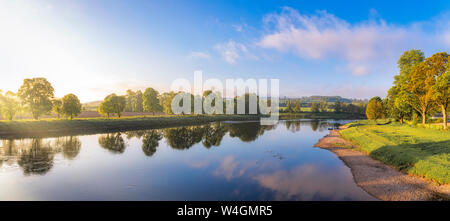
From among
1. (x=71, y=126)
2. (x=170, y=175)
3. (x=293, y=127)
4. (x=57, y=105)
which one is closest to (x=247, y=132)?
(x=293, y=127)

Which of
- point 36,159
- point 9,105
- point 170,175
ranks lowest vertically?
point 170,175

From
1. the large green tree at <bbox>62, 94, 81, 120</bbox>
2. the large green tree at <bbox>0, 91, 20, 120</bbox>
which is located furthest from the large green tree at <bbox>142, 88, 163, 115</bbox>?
the large green tree at <bbox>0, 91, 20, 120</bbox>

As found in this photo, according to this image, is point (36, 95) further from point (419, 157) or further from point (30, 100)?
point (419, 157)

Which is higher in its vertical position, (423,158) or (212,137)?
(423,158)

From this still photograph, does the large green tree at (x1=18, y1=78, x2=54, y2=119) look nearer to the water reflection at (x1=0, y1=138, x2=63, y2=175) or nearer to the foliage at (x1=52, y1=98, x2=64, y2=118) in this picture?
the foliage at (x1=52, y1=98, x2=64, y2=118)

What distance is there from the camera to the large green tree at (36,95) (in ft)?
175

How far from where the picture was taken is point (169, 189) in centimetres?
1645

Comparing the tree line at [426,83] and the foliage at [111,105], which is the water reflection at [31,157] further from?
the tree line at [426,83]

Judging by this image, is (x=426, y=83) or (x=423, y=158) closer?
(x=423, y=158)

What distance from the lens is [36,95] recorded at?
5469cm

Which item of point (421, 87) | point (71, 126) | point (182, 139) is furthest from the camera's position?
point (71, 126)

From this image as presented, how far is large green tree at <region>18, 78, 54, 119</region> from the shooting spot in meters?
53.2
